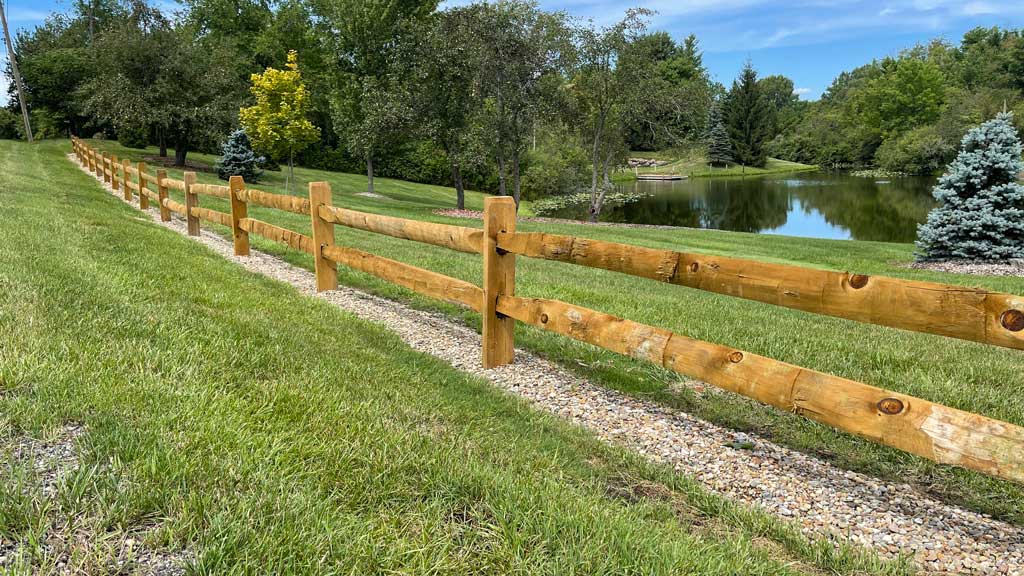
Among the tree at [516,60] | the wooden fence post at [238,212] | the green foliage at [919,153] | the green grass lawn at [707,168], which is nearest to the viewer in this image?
the wooden fence post at [238,212]

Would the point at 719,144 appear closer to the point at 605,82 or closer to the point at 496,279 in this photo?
the point at 605,82

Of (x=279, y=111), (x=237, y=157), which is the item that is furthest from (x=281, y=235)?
(x=237, y=157)

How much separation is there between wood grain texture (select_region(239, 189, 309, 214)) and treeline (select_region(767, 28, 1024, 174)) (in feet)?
222

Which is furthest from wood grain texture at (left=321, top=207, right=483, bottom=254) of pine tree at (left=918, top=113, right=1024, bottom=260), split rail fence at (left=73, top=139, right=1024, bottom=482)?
pine tree at (left=918, top=113, right=1024, bottom=260)

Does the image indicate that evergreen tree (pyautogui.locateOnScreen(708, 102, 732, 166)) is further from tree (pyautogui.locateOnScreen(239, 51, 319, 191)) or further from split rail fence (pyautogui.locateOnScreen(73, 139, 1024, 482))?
split rail fence (pyautogui.locateOnScreen(73, 139, 1024, 482))

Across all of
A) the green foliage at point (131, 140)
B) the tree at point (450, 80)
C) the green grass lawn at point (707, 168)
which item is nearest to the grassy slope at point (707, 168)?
the green grass lawn at point (707, 168)

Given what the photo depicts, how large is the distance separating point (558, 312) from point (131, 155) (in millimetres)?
35527

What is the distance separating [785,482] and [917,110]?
9032 cm

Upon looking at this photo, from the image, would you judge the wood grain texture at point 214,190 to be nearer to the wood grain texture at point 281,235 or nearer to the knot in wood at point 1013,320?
the wood grain texture at point 281,235

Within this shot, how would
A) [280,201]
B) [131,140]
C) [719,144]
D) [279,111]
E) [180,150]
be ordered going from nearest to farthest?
[280,201] → [279,111] → [180,150] → [131,140] → [719,144]

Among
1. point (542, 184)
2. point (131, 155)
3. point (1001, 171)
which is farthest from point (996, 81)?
point (131, 155)

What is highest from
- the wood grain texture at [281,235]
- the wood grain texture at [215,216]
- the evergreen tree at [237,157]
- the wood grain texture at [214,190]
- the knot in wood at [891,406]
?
the evergreen tree at [237,157]

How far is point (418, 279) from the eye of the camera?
5.52 meters

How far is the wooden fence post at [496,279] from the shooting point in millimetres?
4500
